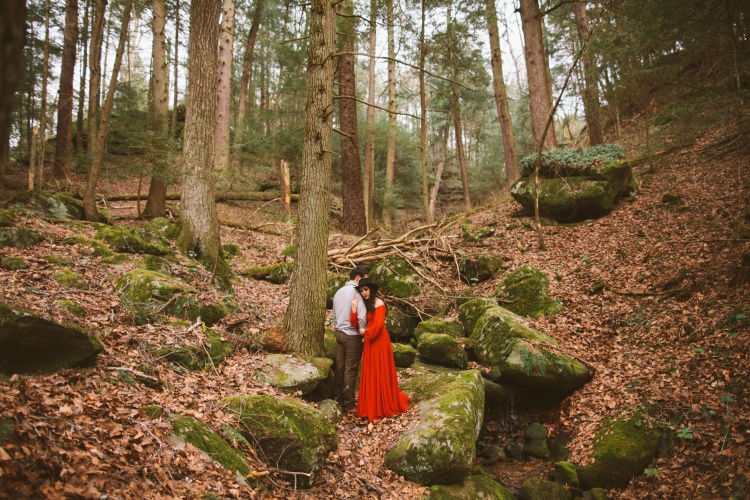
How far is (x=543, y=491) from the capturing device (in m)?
5.11

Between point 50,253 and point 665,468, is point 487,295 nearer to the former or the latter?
point 665,468

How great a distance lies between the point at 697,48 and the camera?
320 inches

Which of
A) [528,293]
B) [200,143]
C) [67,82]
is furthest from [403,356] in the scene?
[67,82]

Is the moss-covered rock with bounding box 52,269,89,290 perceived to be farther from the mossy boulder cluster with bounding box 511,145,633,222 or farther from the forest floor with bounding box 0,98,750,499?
the mossy boulder cluster with bounding box 511,145,633,222

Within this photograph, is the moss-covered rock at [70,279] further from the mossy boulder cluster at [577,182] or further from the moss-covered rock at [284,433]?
the mossy boulder cluster at [577,182]

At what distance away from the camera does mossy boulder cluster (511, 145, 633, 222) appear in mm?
11727

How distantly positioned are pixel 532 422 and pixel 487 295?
3562 millimetres

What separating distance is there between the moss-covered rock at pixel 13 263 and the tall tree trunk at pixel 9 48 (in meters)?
6.08

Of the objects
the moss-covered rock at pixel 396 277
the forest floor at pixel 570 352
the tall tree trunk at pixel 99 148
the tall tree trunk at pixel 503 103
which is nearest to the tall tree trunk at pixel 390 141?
the tall tree trunk at pixel 503 103

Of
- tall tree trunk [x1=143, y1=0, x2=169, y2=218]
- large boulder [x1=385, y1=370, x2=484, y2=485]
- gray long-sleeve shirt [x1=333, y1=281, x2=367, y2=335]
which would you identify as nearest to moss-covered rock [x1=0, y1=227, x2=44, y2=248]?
tall tree trunk [x1=143, y1=0, x2=169, y2=218]

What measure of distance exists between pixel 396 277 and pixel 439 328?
184 centimetres

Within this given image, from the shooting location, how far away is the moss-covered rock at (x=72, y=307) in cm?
504

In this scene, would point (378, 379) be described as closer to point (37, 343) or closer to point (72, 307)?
point (37, 343)

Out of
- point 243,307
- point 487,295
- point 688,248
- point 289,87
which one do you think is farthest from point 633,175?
point 289,87
